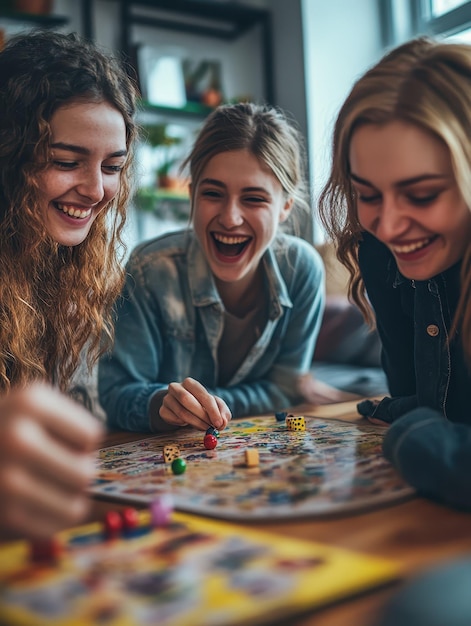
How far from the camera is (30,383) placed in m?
1.33

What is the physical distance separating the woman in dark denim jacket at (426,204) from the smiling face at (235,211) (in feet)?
1.45

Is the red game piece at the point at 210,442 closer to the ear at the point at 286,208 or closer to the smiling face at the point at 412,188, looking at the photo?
the smiling face at the point at 412,188

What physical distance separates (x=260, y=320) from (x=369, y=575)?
125 cm

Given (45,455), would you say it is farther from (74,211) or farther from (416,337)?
(74,211)

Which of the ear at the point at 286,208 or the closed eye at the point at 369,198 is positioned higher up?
the ear at the point at 286,208

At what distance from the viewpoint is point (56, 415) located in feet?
1.84

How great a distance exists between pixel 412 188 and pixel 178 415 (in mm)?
566

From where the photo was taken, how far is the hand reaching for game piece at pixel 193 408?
45.3 inches

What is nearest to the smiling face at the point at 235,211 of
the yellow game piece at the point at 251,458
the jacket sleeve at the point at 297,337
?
the jacket sleeve at the point at 297,337

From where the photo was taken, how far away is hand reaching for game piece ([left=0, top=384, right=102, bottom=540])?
21.7 inches

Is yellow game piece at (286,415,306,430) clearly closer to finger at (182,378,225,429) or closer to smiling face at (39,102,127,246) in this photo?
finger at (182,378,225,429)

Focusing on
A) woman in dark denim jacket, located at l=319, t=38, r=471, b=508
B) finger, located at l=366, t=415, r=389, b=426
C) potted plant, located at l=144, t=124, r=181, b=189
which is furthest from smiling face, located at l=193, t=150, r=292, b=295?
potted plant, located at l=144, t=124, r=181, b=189

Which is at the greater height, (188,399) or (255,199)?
(255,199)

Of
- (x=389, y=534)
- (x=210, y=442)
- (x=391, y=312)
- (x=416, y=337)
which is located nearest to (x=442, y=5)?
A: (x=391, y=312)
